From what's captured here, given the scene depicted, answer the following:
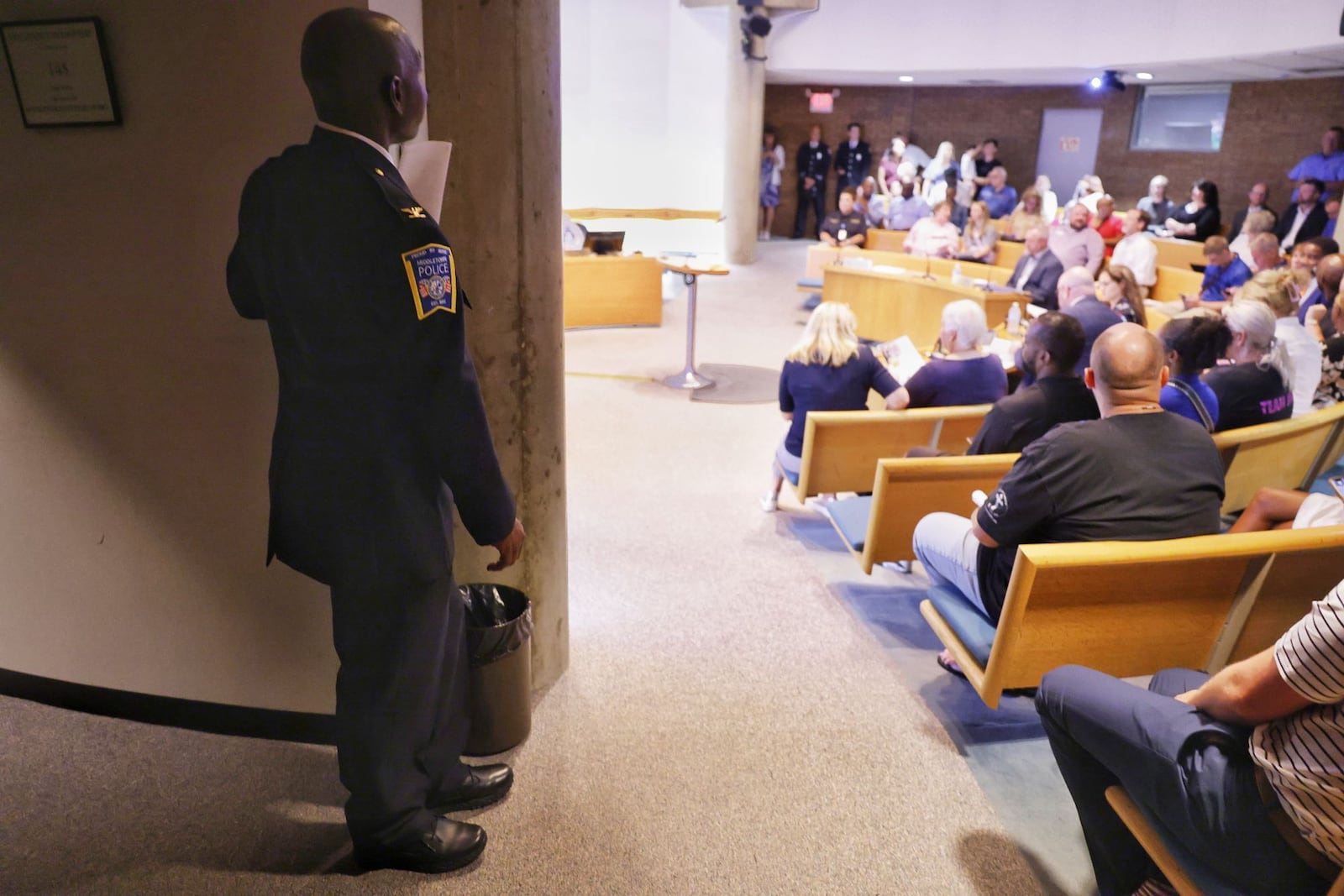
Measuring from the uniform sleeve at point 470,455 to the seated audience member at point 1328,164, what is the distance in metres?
10.9

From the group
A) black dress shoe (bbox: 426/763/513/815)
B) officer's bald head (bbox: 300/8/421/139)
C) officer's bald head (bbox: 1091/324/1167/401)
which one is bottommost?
black dress shoe (bbox: 426/763/513/815)

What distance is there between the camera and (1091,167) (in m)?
13.5

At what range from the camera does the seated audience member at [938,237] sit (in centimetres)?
849

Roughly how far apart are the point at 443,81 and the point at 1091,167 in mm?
13900

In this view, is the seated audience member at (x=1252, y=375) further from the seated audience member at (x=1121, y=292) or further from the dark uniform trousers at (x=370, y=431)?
the dark uniform trousers at (x=370, y=431)

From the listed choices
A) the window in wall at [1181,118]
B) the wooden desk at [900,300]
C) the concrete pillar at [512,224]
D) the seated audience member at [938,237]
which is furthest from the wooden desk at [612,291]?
the window in wall at [1181,118]

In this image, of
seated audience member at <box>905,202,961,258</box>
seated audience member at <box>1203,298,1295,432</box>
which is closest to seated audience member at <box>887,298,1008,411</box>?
seated audience member at <box>1203,298,1295,432</box>

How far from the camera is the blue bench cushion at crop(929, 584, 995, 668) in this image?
2.24 metres

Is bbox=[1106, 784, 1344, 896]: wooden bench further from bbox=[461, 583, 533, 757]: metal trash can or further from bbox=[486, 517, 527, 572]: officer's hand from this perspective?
bbox=[461, 583, 533, 757]: metal trash can

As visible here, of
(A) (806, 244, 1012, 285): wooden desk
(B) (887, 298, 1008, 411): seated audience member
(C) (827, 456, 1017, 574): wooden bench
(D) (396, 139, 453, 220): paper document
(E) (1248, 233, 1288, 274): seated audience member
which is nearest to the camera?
(D) (396, 139, 453, 220): paper document

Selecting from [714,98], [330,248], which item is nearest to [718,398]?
[330,248]

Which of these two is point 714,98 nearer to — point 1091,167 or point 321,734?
point 1091,167

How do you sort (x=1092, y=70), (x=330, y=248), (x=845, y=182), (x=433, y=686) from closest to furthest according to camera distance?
(x=330, y=248), (x=433, y=686), (x=1092, y=70), (x=845, y=182)

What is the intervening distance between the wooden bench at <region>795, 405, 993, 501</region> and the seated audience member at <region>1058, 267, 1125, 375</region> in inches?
36.8
